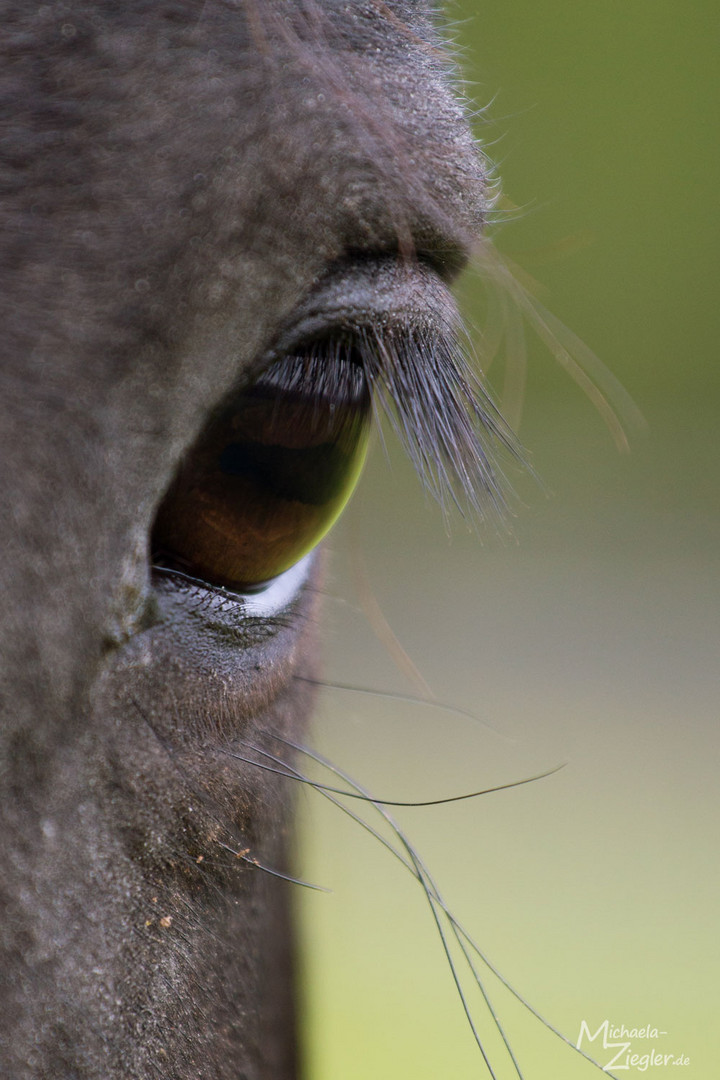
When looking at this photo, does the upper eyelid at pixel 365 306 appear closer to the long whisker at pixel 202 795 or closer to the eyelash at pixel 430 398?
the eyelash at pixel 430 398

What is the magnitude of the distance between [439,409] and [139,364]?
0.51 feet

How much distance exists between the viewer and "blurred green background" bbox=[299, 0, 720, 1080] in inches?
111

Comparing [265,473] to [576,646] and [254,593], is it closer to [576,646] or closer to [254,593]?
[254,593]

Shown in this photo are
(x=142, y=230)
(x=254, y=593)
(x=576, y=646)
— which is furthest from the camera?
(x=576, y=646)

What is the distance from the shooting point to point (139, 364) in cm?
43

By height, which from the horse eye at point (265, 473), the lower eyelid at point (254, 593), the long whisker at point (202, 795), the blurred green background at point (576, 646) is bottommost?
the blurred green background at point (576, 646)

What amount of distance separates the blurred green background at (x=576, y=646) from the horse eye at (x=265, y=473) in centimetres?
183

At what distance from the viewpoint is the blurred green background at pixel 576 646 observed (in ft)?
9.29

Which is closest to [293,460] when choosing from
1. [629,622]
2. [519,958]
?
[519,958]

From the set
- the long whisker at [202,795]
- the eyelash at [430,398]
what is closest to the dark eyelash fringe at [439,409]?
the eyelash at [430,398]

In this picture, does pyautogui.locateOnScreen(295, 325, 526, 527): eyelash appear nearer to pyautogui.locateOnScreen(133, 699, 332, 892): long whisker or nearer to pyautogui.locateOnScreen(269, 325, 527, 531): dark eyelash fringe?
pyautogui.locateOnScreen(269, 325, 527, 531): dark eyelash fringe

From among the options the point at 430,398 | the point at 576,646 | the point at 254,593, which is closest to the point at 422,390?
the point at 430,398

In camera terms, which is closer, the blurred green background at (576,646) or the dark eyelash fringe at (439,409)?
the dark eyelash fringe at (439,409)

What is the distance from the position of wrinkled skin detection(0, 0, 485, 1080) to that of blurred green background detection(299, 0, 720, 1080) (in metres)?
1.87
